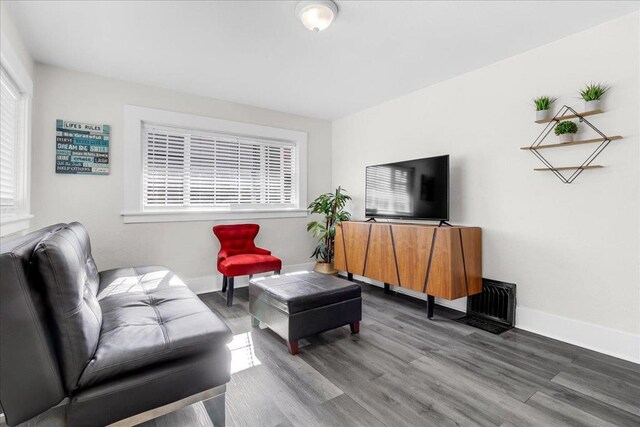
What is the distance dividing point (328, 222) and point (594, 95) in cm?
309

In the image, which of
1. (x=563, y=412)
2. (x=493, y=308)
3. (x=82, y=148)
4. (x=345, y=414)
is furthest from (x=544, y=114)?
(x=82, y=148)

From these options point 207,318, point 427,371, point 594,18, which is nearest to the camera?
point 207,318

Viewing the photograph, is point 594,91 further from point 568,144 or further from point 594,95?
point 568,144

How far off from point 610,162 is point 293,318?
8.60 ft

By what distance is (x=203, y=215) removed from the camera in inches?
151

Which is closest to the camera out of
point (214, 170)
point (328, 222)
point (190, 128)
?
point (190, 128)

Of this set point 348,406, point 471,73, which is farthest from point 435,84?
point 348,406

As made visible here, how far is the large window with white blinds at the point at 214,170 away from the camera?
364cm

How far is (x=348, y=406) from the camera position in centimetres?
170

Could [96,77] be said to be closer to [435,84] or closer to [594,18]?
A: [435,84]

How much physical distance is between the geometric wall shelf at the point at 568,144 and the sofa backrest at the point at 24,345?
330cm

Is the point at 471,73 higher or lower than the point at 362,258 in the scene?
higher

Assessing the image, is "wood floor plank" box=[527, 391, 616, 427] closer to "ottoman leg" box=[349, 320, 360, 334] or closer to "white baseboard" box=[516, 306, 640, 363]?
"white baseboard" box=[516, 306, 640, 363]

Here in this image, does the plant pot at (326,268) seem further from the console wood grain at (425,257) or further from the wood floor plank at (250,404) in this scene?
the wood floor plank at (250,404)
